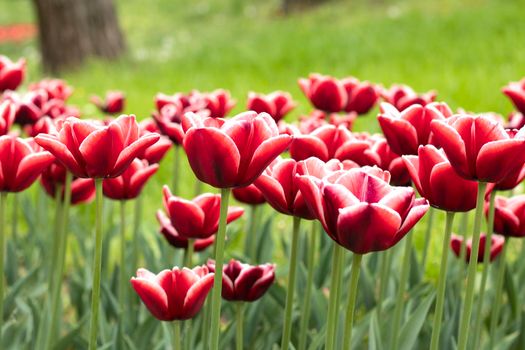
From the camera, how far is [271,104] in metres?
2.74

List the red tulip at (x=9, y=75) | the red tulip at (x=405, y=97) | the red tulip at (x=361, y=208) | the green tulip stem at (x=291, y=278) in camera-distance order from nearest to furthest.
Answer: the red tulip at (x=361, y=208) → the green tulip stem at (x=291, y=278) → the red tulip at (x=405, y=97) → the red tulip at (x=9, y=75)

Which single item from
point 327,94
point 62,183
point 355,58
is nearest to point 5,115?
point 62,183

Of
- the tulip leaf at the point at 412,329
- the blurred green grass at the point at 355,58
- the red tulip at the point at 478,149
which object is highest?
the red tulip at the point at 478,149

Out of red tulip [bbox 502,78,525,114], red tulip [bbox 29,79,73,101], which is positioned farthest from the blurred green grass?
red tulip [bbox 502,78,525,114]

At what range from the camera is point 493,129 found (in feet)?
4.68

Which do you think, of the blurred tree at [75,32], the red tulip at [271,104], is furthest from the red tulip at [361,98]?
the blurred tree at [75,32]

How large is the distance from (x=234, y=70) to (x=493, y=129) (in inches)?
283

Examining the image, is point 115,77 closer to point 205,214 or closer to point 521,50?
point 521,50

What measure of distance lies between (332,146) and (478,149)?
2.07 feet

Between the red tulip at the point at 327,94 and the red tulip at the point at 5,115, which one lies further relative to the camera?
the red tulip at the point at 327,94

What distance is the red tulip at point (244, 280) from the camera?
1.84 meters

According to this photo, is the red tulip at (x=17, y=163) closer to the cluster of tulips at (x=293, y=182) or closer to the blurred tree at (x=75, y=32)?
the cluster of tulips at (x=293, y=182)

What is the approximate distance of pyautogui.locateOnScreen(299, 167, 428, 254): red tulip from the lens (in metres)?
1.28

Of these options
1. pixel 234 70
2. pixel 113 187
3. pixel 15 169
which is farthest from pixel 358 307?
pixel 234 70
